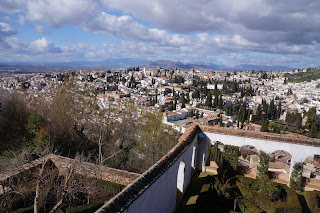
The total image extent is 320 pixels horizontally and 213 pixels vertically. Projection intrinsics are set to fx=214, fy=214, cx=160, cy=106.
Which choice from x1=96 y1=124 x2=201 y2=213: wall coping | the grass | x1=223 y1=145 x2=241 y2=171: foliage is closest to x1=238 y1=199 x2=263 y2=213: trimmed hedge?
the grass

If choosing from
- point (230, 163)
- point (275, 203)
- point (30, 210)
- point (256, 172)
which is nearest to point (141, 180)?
point (30, 210)

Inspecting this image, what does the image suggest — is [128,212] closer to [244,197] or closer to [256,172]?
[244,197]

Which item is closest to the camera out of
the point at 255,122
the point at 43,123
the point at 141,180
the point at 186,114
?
the point at 141,180

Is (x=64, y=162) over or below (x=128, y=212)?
below

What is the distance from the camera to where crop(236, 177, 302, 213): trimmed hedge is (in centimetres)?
806

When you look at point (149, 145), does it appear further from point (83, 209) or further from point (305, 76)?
point (305, 76)

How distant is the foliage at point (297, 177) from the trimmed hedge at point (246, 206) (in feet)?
11.6

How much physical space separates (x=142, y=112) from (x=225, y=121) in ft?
134

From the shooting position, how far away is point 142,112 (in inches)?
632

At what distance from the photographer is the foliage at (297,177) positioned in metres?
10.1

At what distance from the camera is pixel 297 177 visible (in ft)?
33.4

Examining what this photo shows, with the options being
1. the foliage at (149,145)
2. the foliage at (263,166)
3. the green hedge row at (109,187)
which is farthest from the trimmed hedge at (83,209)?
the foliage at (263,166)

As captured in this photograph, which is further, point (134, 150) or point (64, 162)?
point (134, 150)

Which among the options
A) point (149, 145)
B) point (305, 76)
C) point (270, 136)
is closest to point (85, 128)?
point (149, 145)
